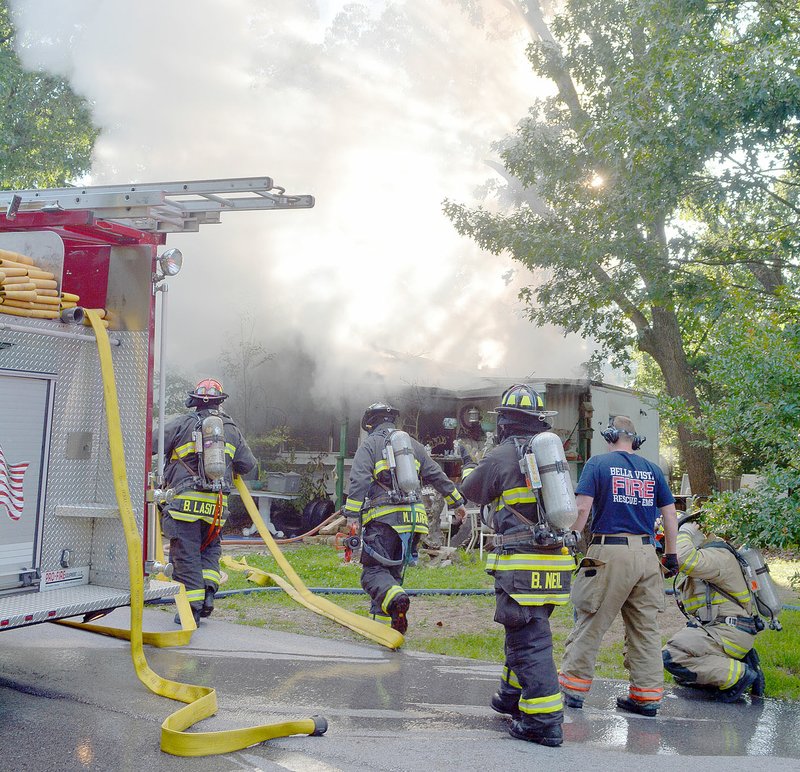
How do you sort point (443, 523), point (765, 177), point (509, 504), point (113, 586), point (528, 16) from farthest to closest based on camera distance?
point (528, 16) → point (443, 523) → point (765, 177) → point (113, 586) → point (509, 504)

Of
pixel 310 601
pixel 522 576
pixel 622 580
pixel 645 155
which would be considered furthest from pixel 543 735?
pixel 645 155

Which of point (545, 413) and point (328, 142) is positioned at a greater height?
point (328, 142)

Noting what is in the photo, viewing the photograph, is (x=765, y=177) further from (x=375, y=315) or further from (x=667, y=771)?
(x=375, y=315)

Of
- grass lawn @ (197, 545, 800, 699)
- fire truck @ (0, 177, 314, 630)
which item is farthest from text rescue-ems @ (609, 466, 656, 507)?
fire truck @ (0, 177, 314, 630)

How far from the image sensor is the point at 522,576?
3973 mm

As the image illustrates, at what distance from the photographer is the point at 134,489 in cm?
458

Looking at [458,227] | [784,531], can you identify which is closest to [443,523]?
[458,227]

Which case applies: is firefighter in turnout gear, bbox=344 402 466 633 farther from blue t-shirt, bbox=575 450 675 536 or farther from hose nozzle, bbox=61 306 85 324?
hose nozzle, bbox=61 306 85 324

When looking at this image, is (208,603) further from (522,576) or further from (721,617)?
(721,617)

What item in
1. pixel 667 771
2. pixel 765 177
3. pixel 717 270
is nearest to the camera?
pixel 667 771

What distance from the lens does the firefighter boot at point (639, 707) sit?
14.5 feet

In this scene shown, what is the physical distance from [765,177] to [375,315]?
8911 millimetres

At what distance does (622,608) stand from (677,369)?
685 cm

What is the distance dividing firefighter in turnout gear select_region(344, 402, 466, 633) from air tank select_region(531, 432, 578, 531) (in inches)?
75.5
